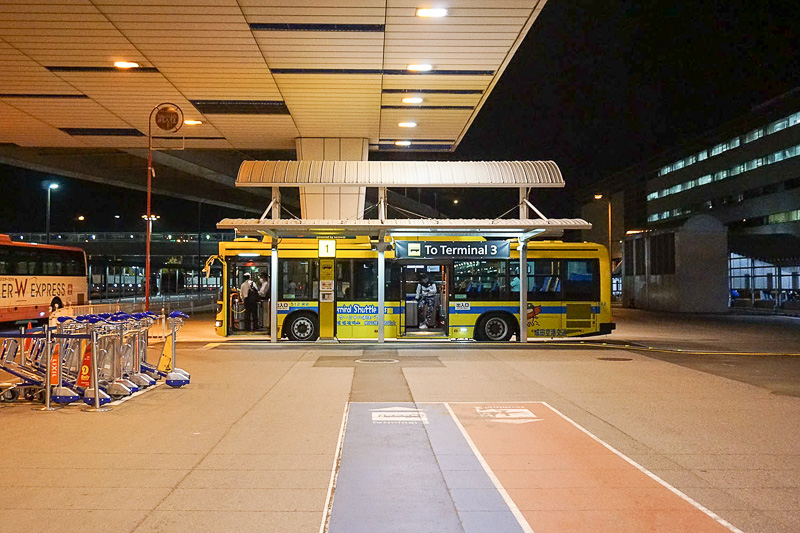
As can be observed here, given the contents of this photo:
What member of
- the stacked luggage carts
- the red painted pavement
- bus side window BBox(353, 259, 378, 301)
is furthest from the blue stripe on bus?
the red painted pavement

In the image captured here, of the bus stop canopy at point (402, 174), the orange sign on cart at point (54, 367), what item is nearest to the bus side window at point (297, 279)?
the bus stop canopy at point (402, 174)

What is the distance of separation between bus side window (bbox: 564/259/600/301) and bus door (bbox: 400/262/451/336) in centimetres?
373

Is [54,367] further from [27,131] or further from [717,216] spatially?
[717,216]

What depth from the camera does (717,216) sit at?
66938mm

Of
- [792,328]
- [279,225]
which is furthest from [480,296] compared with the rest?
[792,328]

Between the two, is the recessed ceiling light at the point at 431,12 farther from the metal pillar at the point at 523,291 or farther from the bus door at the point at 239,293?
the bus door at the point at 239,293

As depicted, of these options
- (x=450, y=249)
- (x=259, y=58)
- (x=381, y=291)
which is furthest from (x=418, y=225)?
(x=259, y=58)

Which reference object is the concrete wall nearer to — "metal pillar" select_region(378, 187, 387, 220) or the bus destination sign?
the bus destination sign

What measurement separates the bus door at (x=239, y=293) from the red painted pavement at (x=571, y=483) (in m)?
12.2

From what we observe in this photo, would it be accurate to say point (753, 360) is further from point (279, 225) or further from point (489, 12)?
point (279, 225)

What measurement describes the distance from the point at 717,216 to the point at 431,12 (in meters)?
64.0

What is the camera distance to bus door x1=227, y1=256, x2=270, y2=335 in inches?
774

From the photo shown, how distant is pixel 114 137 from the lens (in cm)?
2105

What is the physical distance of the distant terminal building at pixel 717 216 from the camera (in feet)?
127
